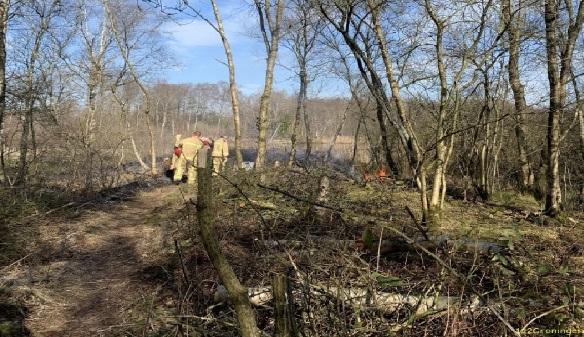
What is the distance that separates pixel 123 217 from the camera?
993 centimetres

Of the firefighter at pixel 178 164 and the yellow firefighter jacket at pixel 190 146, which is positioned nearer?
the yellow firefighter jacket at pixel 190 146

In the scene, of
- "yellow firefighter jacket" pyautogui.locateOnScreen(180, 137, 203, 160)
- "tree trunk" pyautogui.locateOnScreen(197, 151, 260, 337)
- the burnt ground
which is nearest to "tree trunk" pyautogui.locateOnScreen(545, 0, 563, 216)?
the burnt ground

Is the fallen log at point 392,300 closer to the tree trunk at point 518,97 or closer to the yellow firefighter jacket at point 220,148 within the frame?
the tree trunk at point 518,97

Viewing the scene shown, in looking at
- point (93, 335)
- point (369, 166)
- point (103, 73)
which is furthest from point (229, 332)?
point (103, 73)

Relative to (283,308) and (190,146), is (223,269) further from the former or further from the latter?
(190,146)

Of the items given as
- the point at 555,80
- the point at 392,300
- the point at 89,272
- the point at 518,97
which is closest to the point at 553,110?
the point at 555,80

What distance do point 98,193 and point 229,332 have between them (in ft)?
31.8

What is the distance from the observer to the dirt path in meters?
4.89

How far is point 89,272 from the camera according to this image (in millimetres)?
6438

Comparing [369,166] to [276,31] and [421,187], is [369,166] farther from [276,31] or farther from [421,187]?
[421,187]

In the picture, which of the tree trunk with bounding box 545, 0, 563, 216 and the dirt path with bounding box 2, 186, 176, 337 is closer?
the dirt path with bounding box 2, 186, 176, 337

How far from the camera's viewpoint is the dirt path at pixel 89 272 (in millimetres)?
4891

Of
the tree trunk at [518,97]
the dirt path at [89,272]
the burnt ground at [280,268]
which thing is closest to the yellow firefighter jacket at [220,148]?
the burnt ground at [280,268]

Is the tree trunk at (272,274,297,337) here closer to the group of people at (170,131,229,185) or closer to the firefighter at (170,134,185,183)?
the group of people at (170,131,229,185)
